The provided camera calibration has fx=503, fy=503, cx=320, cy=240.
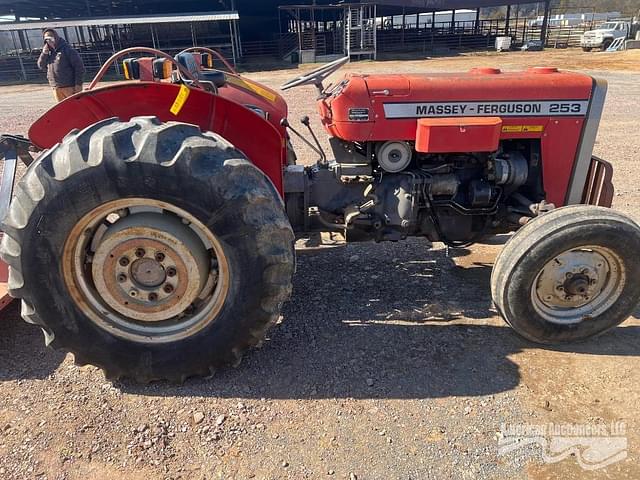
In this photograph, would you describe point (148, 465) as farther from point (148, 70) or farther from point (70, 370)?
point (148, 70)

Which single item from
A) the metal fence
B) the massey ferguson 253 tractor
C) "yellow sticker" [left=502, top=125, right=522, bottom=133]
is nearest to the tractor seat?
the massey ferguson 253 tractor

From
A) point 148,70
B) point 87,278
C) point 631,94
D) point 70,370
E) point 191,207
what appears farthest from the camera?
point 631,94

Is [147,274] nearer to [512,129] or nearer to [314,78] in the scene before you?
[314,78]

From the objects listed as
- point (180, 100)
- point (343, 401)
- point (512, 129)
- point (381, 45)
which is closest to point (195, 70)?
point (180, 100)

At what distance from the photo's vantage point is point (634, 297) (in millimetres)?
2939

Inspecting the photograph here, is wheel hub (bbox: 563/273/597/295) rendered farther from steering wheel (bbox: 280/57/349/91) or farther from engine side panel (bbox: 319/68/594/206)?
steering wheel (bbox: 280/57/349/91)

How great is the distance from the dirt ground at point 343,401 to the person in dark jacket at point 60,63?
6483mm

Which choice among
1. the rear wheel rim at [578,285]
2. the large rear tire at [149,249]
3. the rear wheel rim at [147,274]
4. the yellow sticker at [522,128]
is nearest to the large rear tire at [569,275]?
the rear wheel rim at [578,285]

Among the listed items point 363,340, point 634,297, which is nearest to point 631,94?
point 634,297

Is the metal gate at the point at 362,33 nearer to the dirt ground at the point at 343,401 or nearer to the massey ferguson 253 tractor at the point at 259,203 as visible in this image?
the massey ferguson 253 tractor at the point at 259,203

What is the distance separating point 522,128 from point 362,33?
2421 cm

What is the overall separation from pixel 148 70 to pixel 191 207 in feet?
5.93

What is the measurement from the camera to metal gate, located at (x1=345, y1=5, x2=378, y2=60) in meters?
25.2

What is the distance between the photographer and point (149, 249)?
8.58ft
